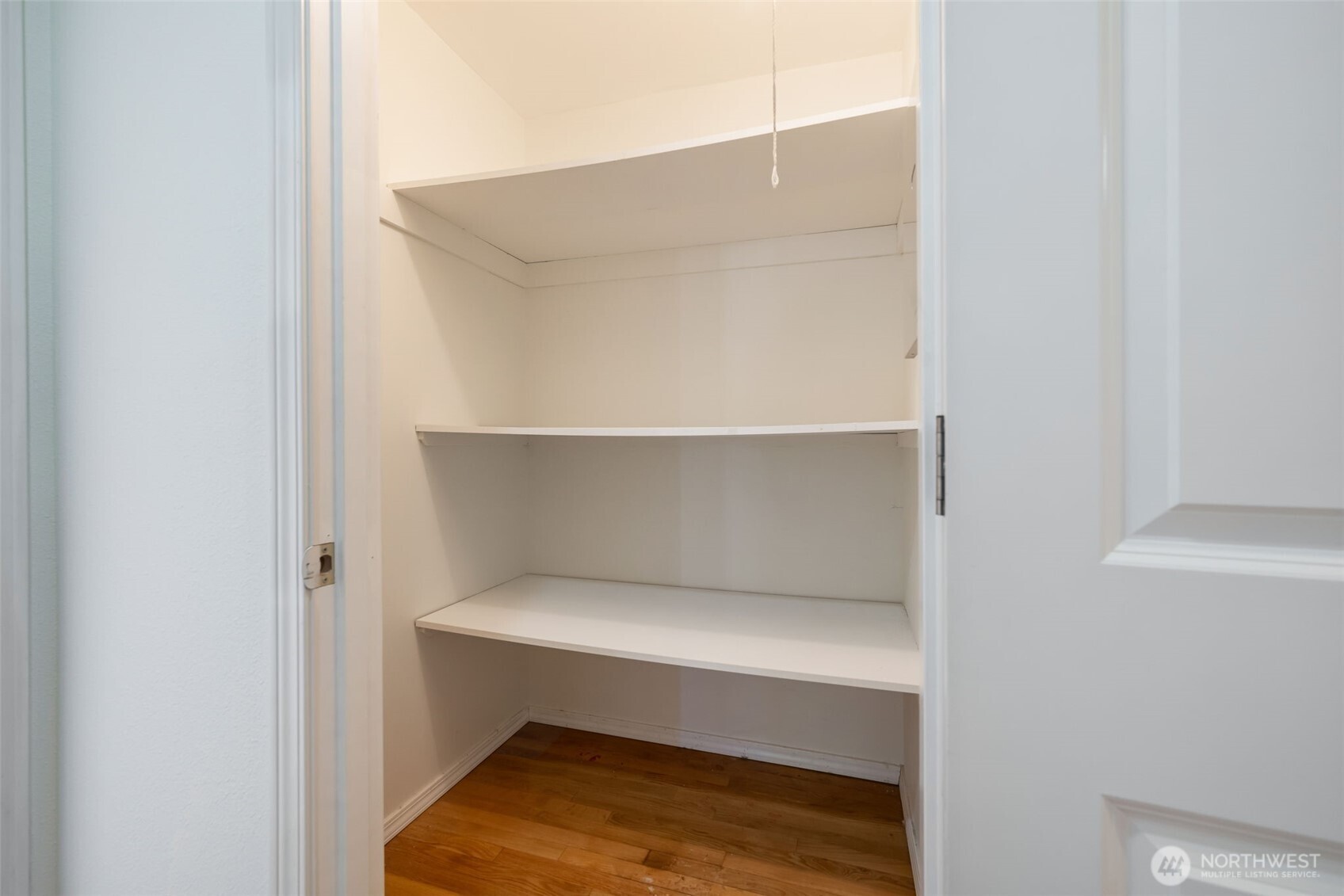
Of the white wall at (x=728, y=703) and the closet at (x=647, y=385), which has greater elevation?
the closet at (x=647, y=385)

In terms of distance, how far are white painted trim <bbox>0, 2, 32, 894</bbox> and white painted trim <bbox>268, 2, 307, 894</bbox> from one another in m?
0.47

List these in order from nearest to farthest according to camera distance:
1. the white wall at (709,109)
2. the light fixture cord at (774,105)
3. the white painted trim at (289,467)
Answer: the white painted trim at (289,467)
the light fixture cord at (774,105)
the white wall at (709,109)

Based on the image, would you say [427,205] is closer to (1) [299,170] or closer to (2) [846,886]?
(1) [299,170]

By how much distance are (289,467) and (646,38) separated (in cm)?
157

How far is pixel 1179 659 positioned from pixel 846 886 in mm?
1182

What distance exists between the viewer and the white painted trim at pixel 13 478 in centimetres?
78

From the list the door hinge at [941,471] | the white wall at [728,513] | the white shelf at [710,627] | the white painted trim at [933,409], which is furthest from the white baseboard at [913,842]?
the door hinge at [941,471]

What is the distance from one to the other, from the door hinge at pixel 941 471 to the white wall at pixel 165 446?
29.9 inches

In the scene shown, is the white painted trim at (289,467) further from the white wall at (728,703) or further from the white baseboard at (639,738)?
the white wall at (728,703)

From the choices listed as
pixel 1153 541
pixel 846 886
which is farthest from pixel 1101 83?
pixel 846 886

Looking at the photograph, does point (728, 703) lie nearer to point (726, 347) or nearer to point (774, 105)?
point (726, 347)

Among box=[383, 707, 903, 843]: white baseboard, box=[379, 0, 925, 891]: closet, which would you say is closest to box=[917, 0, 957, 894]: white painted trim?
box=[379, 0, 925, 891]: closet

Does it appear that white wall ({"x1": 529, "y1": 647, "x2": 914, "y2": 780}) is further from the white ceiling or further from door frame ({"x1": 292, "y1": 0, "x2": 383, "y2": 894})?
the white ceiling

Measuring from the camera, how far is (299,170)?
680mm
